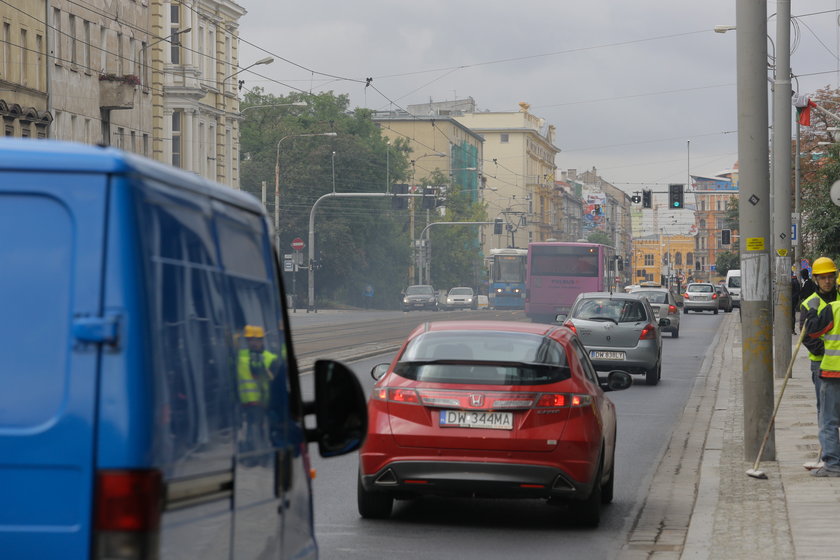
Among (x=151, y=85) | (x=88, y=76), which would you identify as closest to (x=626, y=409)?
(x=88, y=76)

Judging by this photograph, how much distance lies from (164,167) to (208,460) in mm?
738

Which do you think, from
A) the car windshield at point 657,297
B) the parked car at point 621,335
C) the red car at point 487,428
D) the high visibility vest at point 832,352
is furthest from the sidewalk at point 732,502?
the car windshield at point 657,297

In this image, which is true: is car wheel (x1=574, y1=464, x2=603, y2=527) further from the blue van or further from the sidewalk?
the blue van

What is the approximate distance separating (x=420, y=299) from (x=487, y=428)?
247ft

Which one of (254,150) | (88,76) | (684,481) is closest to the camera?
(684,481)

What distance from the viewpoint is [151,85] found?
5912cm

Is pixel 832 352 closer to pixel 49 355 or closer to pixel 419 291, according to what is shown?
pixel 49 355

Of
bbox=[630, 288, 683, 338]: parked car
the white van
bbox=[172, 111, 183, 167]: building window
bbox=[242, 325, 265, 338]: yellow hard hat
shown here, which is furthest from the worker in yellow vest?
the white van

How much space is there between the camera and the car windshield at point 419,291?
85.4 m

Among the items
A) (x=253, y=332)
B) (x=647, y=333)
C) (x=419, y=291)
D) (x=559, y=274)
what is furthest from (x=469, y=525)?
(x=419, y=291)

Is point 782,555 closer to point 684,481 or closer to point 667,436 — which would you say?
point 684,481

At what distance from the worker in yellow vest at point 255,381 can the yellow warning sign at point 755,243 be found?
9.57 m

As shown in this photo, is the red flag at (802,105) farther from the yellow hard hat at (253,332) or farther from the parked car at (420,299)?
the parked car at (420,299)

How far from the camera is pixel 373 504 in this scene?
1026 centimetres
